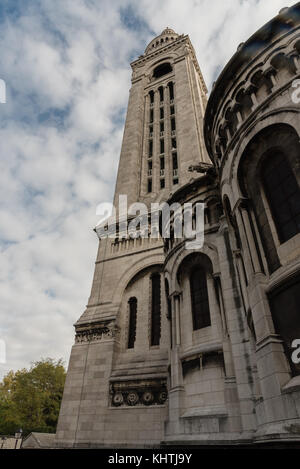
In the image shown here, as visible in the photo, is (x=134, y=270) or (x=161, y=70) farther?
(x=161, y=70)

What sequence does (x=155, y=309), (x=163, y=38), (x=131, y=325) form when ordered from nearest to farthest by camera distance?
(x=155, y=309)
(x=131, y=325)
(x=163, y=38)

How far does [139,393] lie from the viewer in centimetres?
1553

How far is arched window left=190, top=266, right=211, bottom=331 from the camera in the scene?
1280cm

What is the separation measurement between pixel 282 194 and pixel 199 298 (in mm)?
5950

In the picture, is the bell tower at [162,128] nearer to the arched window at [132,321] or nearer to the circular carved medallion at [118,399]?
the arched window at [132,321]

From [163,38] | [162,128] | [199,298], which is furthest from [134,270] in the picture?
[163,38]

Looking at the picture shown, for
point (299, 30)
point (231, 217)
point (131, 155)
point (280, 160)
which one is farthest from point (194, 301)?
point (131, 155)

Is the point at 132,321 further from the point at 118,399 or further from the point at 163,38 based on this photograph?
the point at 163,38

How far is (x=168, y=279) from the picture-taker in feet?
47.9

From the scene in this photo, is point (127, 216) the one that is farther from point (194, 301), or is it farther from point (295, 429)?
point (295, 429)

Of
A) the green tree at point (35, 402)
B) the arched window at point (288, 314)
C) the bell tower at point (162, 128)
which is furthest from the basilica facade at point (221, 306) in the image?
the green tree at point (35, 402)

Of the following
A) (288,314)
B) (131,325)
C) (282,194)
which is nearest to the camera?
(288,314)

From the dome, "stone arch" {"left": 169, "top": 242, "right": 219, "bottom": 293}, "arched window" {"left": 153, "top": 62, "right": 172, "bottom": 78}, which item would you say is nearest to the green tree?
"stone arch" {"left": 169, "top": 242, "right": 219, "bottom": 293}

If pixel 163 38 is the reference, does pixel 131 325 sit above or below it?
below
